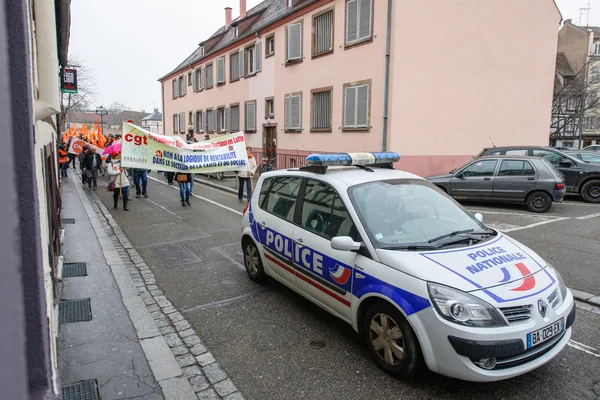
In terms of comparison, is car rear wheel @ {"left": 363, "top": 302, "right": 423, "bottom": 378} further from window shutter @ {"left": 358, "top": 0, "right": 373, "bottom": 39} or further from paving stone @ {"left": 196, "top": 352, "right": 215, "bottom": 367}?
window shutter @ {"left": 358, "top": 0, "right": 373, "bottom": 39}

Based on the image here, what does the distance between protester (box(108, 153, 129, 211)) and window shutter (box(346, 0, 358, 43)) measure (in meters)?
9.86

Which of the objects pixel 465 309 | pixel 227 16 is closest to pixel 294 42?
pixel 227 16

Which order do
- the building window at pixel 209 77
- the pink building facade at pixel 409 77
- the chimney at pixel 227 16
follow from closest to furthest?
the pink building facade at pixel 409 77, the building window at pixel 209 77, the chimney at pixel 227 16

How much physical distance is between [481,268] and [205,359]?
2658 mm

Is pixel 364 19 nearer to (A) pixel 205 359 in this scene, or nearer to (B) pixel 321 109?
(B) pixel 321 109

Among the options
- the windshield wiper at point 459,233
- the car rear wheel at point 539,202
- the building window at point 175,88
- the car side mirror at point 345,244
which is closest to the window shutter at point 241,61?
the building window at point 175,88

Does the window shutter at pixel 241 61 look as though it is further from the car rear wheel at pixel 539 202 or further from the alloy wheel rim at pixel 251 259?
the alloy wheel rim at pixel 251 259

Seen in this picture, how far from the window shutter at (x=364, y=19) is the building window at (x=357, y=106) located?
1897 millimetres

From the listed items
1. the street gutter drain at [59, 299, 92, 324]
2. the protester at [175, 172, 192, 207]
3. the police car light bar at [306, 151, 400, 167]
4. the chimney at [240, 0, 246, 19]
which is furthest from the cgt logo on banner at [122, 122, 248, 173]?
the chimney at [240, 0, 246, 19]

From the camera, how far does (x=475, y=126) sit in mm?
17531

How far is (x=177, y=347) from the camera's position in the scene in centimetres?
432

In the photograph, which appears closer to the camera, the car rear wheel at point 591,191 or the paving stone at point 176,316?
the paving stone at point 176,316

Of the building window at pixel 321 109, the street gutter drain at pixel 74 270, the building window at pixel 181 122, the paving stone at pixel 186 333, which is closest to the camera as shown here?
the paving stone at pixel 186 333

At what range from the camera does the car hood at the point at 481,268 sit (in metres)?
3.32
